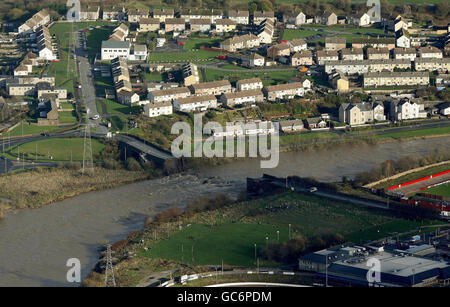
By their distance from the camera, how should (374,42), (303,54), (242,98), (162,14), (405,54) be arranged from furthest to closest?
(162,14) < (374,42) < (405,54) < (303,54) < (242,98)

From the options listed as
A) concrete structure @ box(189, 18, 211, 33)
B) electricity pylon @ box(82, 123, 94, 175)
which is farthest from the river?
concrete structure @ box(189, 18, 211, 33)

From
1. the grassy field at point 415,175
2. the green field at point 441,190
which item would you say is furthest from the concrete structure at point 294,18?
the green field at point 441,190

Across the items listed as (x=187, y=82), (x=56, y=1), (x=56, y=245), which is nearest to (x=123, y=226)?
(x=56, y=245)

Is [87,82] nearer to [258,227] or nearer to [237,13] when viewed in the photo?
[237,13]

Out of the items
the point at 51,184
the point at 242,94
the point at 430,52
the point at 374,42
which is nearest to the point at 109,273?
the point at 51,184

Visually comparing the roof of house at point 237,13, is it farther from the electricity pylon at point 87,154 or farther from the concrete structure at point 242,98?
the electricity pylon at point 87,154

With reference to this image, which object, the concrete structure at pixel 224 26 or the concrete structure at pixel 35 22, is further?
the concrete structure at pixel 35 22
